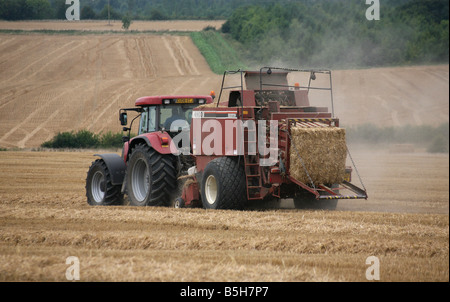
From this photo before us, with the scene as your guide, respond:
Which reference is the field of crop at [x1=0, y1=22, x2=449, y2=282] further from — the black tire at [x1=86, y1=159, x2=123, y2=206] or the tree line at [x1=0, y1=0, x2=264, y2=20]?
the tree line at [x1=0, y1=0, x2=264, y2=20]

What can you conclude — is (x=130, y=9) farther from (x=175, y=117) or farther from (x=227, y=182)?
(x=227, y=182)

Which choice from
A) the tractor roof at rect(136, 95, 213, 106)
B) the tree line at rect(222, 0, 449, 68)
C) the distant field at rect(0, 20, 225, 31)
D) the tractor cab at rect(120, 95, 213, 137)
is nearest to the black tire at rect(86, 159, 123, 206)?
the tractor cab at rect(120, 95, 213, 137)

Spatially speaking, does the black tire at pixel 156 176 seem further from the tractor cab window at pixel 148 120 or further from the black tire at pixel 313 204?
the black tire at pixel 313 204

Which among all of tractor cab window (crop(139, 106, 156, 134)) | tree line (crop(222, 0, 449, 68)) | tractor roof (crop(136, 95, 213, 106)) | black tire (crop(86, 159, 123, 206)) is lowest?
black tire (crop(86, 159, 123, 206))

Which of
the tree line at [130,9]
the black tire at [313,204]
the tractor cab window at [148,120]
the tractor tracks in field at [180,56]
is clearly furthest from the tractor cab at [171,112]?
the tractor tracks in field at [180,56]

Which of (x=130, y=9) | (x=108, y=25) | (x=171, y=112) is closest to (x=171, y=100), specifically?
(x=171, y=112)

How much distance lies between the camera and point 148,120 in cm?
1366

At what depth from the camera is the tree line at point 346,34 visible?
919 centimetres

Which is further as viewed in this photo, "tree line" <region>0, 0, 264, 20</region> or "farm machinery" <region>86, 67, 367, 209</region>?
"tree line" <region>0, 0, 264, 20</region>

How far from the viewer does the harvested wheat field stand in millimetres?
6609

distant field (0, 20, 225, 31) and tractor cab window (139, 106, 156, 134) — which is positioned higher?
distant field (0, 20, 225, 31)

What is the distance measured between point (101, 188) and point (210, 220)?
4968mm

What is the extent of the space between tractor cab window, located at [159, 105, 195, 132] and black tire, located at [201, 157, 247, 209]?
176cm

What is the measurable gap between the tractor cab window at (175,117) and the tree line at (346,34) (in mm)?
4403
